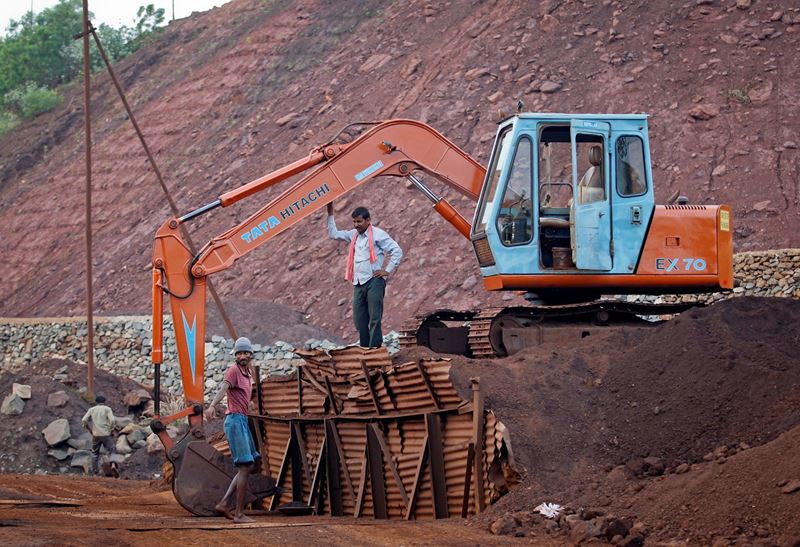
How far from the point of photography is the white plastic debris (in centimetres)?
1016

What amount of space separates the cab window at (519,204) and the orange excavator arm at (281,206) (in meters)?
1.04

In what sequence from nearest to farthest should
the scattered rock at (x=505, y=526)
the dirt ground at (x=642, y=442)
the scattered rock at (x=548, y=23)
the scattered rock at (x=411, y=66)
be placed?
the dirt ground at (x=642, y=442) < the scattered rock at (x=505, y=526) < the scattered rock at (x=548, y=23) < the scattered rock at (x=411, y=66)

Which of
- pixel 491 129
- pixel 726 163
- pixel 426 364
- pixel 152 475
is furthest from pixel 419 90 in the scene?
pixel 426 364

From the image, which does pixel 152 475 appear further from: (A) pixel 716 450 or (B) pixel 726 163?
(B) pixel 726 163

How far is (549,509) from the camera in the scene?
10.2m

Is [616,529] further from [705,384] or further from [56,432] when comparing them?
[56,432]

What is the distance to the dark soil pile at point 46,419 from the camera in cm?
1973

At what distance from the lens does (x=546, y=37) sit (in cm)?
3130

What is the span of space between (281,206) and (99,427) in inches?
297

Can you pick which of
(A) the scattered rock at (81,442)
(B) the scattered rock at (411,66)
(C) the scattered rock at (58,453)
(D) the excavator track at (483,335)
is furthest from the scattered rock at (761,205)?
(C) the scattered rock at (58,453)

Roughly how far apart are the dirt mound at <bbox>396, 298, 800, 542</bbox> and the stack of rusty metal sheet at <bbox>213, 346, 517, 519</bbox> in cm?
30

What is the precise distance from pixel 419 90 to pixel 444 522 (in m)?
22.3

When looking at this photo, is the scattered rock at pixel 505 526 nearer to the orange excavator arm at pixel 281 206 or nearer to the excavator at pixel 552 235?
the orange excavator arm at pixel 281 206

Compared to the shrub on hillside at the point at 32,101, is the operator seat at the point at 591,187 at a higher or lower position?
lower
